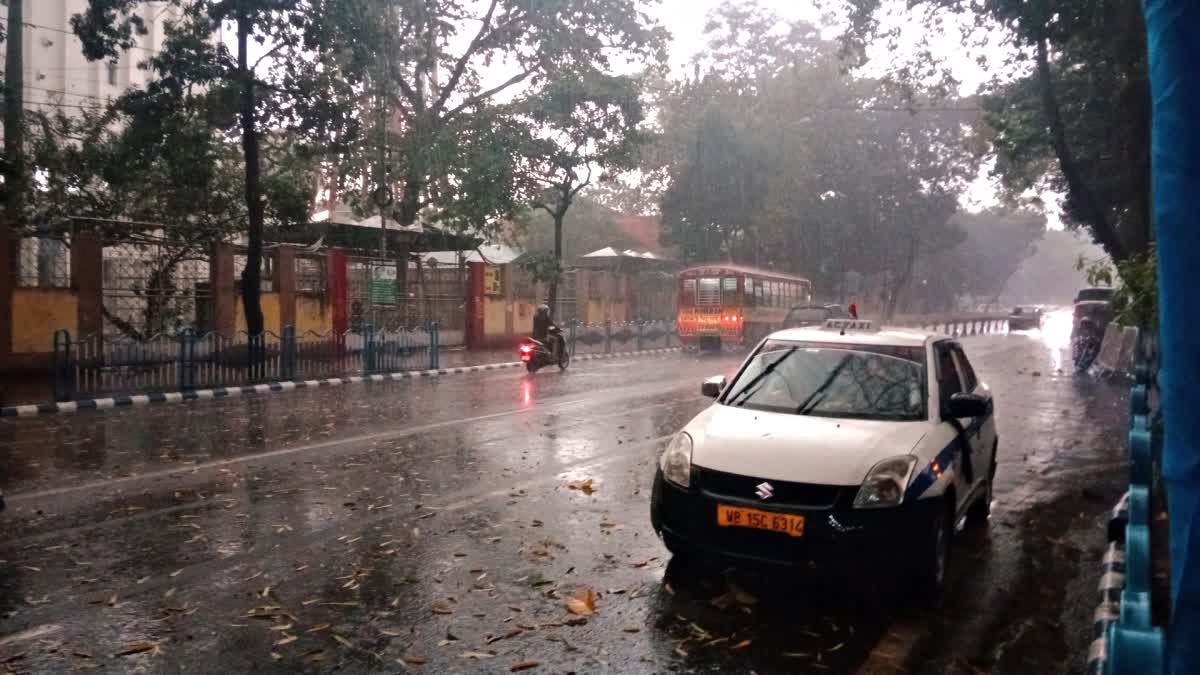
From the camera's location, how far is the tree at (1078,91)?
1623 centimetres

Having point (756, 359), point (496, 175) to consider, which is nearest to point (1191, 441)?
point (756, 359)

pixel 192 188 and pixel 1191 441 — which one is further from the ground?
pixel 192 188

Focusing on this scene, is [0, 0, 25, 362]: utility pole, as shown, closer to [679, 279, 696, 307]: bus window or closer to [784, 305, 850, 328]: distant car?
[679, 279, 696, 307]: bus window

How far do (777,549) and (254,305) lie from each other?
16898 millimetres

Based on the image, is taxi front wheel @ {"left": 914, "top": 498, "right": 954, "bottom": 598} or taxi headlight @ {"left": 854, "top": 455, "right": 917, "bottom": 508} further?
taxi front wheel @ {"left": 914, "top": 498, "right": 954, "bottom": 598}

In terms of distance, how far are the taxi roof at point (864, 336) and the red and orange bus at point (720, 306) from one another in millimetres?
25856

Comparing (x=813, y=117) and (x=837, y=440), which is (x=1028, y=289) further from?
(x=837, y=440)

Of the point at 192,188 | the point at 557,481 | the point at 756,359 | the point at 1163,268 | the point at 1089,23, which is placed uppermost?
the point at 1089,23

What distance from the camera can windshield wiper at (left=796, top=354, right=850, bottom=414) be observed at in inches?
241

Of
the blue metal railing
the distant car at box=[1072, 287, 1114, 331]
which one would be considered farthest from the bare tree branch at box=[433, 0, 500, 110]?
the blue metal railing

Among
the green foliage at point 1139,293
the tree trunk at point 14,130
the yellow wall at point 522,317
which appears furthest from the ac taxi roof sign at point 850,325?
the yellow wall at point 522,317

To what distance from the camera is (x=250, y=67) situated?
745 inches

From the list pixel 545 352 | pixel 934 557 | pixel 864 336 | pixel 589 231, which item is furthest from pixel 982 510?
pixel 589 231

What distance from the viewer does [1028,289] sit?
129 m
